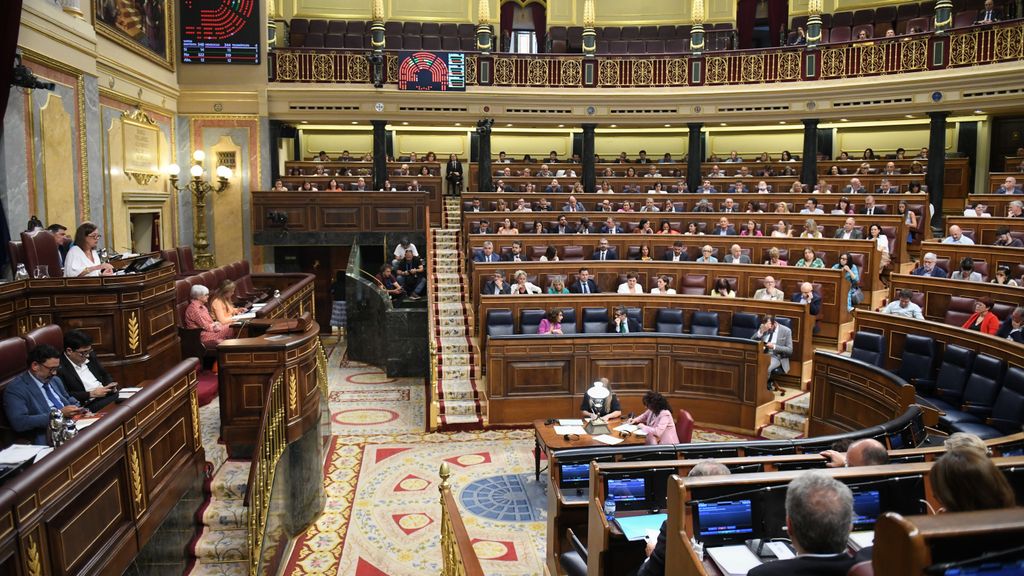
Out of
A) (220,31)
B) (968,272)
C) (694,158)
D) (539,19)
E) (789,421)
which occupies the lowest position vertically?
(789,421)

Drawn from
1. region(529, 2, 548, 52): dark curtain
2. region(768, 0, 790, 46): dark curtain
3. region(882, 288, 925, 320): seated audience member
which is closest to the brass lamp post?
region(529, 2, 548, 52): dark curtain

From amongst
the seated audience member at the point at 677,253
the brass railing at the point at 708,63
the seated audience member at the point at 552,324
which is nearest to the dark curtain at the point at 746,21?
the brass railing at the point at 708,63

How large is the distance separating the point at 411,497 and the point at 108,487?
327 centimetres

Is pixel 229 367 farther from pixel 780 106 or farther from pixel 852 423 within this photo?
pixel 780 106

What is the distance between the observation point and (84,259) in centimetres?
582

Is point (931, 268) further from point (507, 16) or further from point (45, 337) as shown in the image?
point (507, 16)

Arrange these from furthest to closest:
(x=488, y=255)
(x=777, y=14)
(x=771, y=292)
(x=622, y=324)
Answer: (x=777, y=14) → (x=488, y=255) → (x=771, y=292) → (x=622, y=324)

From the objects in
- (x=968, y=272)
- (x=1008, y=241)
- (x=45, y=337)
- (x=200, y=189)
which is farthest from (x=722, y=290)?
(x=200, y=189)

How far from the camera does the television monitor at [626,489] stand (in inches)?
157

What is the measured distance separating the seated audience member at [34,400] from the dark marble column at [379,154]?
1123cm

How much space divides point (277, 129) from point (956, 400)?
12.6 meters

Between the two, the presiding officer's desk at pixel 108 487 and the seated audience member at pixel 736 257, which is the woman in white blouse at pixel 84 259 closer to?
the presiding officer's desk at pixel 108 487

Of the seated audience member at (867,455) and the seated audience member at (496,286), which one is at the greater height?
the seated audience member at (496,286)

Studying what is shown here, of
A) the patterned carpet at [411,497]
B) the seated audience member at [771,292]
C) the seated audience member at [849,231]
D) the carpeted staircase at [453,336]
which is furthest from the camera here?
the seated audience member at [849,231]
